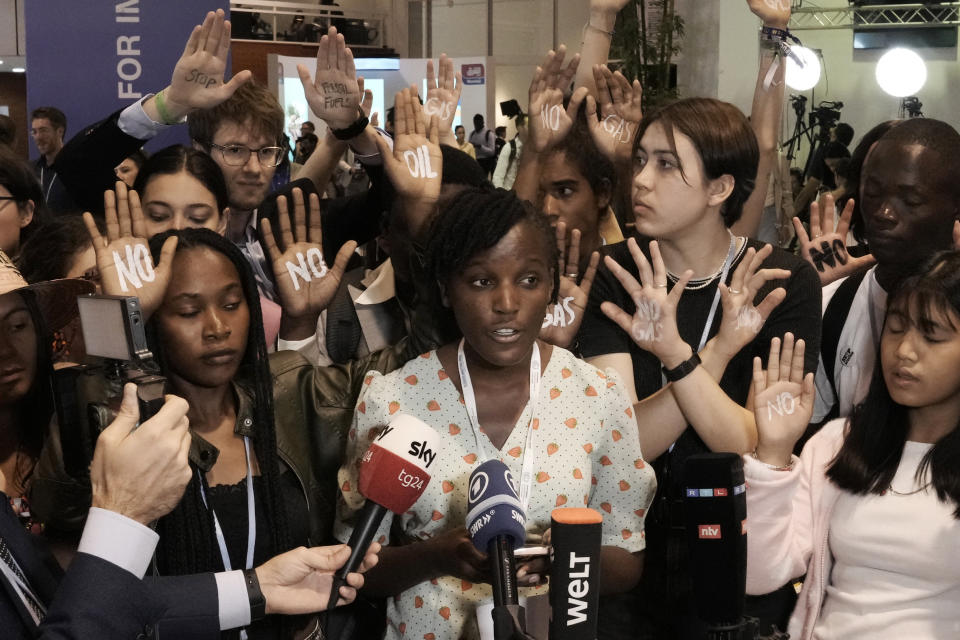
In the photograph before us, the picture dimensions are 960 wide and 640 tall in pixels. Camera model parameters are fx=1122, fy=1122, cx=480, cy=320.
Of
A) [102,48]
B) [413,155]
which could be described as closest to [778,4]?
[413,155]

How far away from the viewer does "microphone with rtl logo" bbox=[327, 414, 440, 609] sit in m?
1.56

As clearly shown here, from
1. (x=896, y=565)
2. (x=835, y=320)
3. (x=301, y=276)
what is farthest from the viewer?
(x=301, y=276)

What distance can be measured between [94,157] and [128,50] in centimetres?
100

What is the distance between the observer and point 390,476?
5.17ft

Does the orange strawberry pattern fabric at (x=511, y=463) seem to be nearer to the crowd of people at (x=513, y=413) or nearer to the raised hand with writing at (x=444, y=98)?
the crowd of people at (x=513, y=413)

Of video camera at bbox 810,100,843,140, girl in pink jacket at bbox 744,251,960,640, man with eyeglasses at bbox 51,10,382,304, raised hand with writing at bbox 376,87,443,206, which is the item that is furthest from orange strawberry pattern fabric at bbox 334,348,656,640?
video camera at bbox 810,100,843,140

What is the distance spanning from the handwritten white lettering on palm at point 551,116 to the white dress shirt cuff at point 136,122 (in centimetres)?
111

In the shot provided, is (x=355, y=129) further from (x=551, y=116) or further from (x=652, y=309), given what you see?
(x=652, y=309)

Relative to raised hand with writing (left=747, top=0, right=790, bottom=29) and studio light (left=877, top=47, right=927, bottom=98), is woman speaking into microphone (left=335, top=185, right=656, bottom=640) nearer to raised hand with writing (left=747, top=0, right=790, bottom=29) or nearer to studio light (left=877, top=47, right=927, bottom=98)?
raised hand with writing (left=747, top=0, right=790, bottom=29)

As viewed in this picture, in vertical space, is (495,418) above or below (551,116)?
below

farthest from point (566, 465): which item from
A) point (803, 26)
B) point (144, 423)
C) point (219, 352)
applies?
point (803, 26)

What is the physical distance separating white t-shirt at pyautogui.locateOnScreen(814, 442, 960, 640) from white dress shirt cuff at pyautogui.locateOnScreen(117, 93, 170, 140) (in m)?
2.08

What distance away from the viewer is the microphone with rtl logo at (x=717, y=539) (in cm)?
158

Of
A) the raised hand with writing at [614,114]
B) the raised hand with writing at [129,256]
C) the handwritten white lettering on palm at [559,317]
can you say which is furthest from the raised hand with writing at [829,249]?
the raised hand with writing at [129,256]
